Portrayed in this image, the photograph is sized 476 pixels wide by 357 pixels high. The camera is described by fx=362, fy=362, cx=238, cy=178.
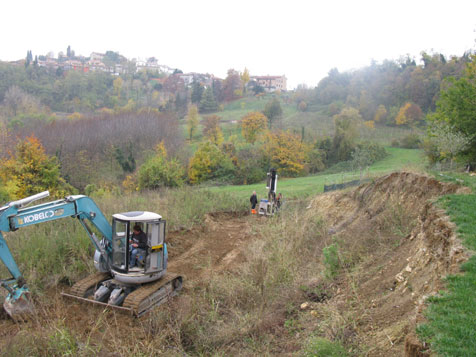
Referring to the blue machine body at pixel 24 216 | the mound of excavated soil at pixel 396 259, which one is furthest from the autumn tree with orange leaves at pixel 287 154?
the blue machine body at pixel 24 216

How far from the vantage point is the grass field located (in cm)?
2564

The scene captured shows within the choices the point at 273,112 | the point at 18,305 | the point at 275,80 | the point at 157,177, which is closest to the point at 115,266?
the point at 18,305

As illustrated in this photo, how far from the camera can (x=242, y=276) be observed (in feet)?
30.7

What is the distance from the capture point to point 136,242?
8828 mm

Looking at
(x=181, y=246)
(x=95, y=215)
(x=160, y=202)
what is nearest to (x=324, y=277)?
(x=95, y=215)

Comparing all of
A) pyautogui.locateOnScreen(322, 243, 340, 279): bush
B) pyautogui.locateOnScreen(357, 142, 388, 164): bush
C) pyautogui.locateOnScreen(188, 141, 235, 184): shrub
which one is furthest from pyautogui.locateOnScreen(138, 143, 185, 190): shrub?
pyautogui.locateOnScreen(357, 142, 388, 164): bush

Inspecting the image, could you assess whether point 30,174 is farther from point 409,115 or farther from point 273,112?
point 409,115

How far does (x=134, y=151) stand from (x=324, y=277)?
43.4 m

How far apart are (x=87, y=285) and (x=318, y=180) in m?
26.3

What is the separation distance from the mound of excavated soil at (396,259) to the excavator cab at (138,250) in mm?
4236

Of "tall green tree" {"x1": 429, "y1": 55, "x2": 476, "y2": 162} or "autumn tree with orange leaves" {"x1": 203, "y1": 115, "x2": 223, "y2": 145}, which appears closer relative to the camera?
"tall green tree" {"x1": 429, "y1": 55, "x2": 476, "y2": 162}

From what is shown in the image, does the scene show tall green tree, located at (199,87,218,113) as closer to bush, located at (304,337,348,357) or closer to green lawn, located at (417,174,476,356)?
green lawn, located at (417,174,476,356)

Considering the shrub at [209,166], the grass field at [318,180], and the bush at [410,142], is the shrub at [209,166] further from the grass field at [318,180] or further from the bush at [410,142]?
the bush at [410,142]

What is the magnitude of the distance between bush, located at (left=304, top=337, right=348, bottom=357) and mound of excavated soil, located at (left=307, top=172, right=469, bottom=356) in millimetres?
433
